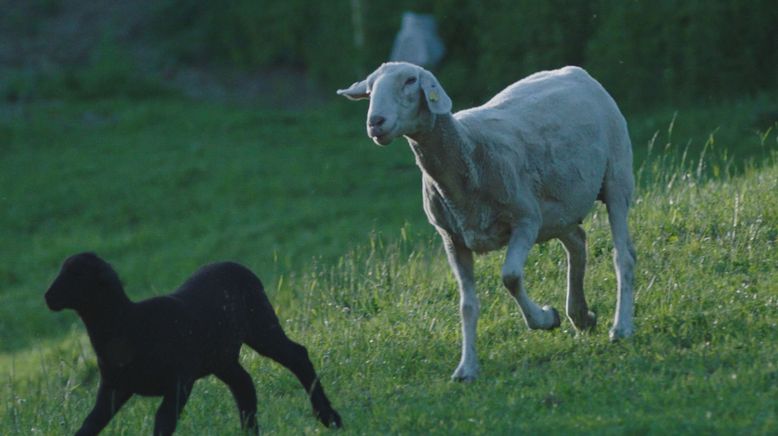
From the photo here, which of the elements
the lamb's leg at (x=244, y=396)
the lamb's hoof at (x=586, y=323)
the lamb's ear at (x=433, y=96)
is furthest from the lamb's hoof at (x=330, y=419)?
the lamb's hoof at (x=586, y=323)

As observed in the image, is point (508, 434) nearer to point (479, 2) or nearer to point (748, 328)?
point (748, 328)

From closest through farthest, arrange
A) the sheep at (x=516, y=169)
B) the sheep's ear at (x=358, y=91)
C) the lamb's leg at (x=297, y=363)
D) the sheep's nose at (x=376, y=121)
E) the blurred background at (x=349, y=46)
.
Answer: the sheep's nose at (x=376, y=121) < the lamb's leg at (x=297, y=363) < the sheep at (x=516, y=169) < the sheep's ear at (x=358, y=91) < the blurred background at (x=349, y=46)

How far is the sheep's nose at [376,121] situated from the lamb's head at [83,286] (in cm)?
147

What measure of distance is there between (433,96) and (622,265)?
1.84 metres

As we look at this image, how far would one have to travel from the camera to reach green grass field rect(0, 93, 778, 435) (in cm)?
688

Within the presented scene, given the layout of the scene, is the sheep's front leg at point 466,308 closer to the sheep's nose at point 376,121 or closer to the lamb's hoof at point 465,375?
the lamb's hoof at point 465,375

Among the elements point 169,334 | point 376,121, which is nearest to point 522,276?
point 376,121

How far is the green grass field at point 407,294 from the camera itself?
6.88 m

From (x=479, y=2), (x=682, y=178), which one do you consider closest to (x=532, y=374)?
(x=682, y=178)

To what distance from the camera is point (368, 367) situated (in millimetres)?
8289

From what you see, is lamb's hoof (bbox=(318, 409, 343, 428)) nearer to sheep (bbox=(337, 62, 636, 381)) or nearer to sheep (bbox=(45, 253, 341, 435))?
sheep (bbox=(45, 253, 341, 435))

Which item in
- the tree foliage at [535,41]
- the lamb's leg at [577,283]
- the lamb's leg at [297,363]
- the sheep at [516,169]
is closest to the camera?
the lamb's leg at [297,363]

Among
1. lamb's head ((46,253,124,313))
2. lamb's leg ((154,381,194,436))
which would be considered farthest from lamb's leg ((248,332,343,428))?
lamb's head ((46,253,124,313))

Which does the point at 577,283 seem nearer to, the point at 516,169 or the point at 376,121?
the point at 516,169
